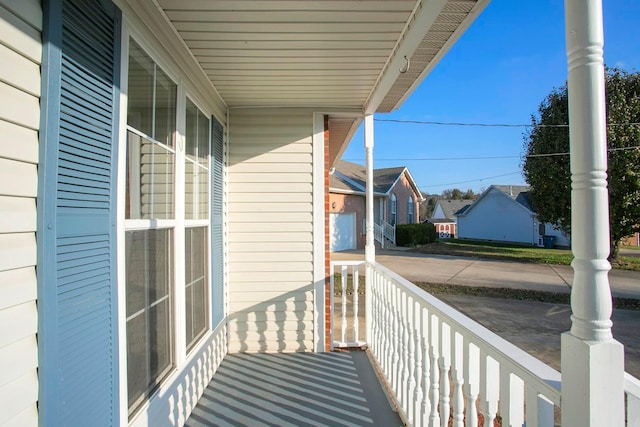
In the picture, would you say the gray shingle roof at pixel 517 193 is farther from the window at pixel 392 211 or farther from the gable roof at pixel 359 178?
the window at pixel 392 211

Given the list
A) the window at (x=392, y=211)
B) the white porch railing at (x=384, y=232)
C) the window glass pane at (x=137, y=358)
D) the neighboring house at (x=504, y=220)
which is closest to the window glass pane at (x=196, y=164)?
the window glass pane at (x=137, y=358)

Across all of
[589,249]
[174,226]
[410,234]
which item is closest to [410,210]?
[410,234]

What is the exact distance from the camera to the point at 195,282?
2.90 metres

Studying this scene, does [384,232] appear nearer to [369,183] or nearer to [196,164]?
[369,183]

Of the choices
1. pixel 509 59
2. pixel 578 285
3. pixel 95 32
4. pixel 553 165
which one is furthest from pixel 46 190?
pixel 553 165

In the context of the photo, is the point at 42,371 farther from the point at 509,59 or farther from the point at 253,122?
the point at 509,59

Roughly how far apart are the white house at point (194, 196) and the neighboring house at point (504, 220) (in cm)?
2405

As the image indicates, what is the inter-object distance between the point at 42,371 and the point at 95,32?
125 centimetres

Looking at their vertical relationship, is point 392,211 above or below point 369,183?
above

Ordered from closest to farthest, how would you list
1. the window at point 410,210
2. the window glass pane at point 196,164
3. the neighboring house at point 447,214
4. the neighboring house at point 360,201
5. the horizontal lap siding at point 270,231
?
1. the window glass pane at point 196,164
2. the horizontal lap siding at point 270,231
3. the neighboring house at point 360,201
4. the window at point 410,210
5. the neighboring house at point 447,214

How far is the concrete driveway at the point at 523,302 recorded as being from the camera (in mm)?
5234

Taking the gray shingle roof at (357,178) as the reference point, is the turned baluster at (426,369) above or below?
below

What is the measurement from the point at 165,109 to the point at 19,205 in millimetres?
1317

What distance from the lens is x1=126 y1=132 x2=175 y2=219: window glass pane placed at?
1851 mm
